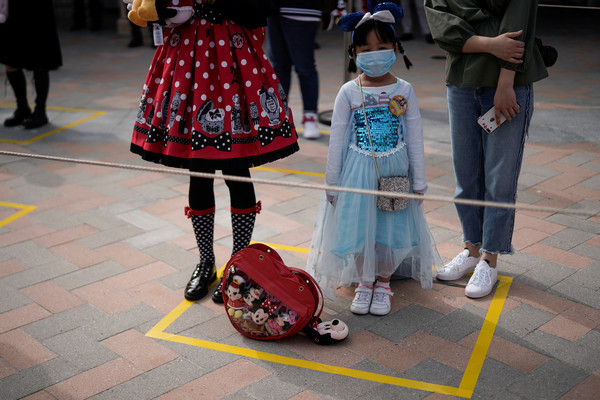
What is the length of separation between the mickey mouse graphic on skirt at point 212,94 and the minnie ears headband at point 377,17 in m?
0.36

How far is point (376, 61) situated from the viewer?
10.1ft

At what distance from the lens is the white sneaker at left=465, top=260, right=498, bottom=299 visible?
3342 millimetres

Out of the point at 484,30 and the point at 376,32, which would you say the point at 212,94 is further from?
the point at 484,30

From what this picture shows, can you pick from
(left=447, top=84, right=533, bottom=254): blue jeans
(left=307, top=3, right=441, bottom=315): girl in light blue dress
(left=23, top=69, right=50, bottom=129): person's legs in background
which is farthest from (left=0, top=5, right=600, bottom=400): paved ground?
(left=23, top=69, right=50, bottom=129): person's legs in background

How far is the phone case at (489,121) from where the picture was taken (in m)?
3.17

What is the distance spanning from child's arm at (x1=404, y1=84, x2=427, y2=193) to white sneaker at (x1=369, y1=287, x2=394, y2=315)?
51 cm

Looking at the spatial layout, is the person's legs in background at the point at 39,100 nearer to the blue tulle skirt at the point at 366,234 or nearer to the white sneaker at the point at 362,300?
the blue tulle skirt at the point at 366,234

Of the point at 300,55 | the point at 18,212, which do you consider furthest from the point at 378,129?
the point at 300,55

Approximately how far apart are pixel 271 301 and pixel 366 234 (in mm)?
564

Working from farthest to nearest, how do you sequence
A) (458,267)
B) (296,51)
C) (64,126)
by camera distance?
(64,126) → (296,51) → (458,267)

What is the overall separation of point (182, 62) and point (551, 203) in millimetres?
2737

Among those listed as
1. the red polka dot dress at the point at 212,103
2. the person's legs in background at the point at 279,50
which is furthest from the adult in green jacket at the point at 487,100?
the person's legs in background at the point at 279,50

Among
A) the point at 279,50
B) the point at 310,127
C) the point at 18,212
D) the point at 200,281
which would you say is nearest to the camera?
the point at 200,281

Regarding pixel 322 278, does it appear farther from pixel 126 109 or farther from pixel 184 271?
pixel 126 109
